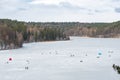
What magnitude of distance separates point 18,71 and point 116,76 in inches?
927

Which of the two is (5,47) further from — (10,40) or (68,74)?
(68,74)

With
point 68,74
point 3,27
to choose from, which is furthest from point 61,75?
point 3,27

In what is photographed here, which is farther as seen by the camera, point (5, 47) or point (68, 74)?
point (5, 47)

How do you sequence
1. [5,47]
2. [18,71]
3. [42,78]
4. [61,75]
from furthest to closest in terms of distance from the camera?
[5,47] → [18,71] → [61,75] → [42,78]

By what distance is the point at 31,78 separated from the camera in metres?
63.4

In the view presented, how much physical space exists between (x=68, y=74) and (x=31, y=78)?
8.97 meters

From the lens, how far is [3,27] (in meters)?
158

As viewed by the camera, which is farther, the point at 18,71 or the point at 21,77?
the point at 18,71

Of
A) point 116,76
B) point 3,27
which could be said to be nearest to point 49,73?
point 116,76

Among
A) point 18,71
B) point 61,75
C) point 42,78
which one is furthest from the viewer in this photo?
point 18,71

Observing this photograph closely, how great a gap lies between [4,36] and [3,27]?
301 inches

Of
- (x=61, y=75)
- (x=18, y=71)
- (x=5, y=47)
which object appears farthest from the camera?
(x=5, y=47)

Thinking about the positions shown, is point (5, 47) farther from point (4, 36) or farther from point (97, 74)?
point (97, 74)

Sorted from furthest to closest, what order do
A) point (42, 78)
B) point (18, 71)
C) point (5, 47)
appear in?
point (5, 47) → point (18, 71) → point (42, 78)
